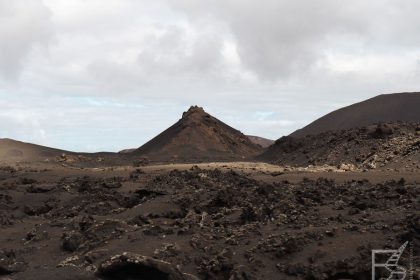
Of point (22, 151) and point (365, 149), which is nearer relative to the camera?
point (365, 149)

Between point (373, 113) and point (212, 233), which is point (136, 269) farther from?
point (373, 113)

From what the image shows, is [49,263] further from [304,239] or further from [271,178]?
[271,178]

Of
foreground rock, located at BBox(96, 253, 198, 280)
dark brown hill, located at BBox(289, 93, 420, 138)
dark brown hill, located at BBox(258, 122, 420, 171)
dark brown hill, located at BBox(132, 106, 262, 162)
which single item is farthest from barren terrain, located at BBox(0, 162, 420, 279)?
dark brown hill, located at BBox(289, 93, 420, 138)

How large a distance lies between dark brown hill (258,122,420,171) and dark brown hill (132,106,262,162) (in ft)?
27.2

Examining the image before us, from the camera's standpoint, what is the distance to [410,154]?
16312 millimetres

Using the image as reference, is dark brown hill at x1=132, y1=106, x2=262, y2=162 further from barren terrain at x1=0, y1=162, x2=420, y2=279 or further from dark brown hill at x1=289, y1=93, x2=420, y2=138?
barren terrain at x1=0, y1=162, x2=420, y2=279

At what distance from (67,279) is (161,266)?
1.09 meters

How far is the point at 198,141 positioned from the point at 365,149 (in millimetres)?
15954

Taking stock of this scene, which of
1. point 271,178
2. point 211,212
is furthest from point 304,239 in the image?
point 271,178

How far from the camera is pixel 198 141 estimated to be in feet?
110

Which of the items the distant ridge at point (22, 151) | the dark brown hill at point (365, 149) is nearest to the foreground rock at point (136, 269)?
the dark brown hill at point (365, 149)

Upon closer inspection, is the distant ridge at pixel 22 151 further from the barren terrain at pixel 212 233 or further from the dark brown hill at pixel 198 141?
the barren terrain at pixel 212 233

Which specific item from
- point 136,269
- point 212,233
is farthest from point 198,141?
point 136,269

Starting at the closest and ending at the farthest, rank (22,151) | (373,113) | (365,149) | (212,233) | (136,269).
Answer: (136,269) → (212,233) → (365,149) → (22,151) → (373,113)
